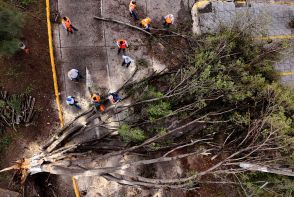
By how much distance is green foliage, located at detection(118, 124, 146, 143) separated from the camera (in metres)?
10.5

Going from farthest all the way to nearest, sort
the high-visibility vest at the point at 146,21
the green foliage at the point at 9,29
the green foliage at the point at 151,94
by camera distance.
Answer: the high-visibility vest at the point at 146,21 < the green foliage at the point at 151,94 < the green foliage at the point at 9,29

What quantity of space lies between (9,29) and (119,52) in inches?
167

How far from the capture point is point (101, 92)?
41.4ft

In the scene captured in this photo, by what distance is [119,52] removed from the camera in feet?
42.8

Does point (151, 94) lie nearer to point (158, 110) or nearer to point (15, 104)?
point (158, 110)

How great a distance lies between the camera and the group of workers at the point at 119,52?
11391mm

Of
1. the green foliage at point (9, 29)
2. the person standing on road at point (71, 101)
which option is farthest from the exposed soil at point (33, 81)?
the person standing on road at point (71, 101)

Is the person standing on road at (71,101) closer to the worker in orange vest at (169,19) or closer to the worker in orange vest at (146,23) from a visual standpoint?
the worker in orange vest at (146,23)

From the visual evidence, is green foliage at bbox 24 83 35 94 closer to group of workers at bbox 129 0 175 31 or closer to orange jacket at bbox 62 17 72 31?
orange jacket at bbox 62 17 72 31

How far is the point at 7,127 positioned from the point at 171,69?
6.65 metres

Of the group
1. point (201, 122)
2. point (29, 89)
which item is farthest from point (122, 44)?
point (201, 122)

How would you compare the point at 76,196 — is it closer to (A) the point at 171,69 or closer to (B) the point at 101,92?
(B) the point at 101,92

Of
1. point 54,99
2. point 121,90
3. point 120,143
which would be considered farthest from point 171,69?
point 54,99

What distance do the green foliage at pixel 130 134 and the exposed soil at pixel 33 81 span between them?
294 cm
